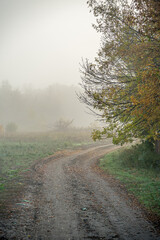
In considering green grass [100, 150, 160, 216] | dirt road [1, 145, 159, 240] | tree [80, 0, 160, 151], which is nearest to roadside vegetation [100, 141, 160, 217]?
green grass [100, 150, 160, 216]

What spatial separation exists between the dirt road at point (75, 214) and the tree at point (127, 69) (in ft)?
10.3

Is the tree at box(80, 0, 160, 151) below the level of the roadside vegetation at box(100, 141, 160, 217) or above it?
above

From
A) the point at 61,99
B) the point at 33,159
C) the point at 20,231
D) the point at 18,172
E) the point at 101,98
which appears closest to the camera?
the point at 20,231

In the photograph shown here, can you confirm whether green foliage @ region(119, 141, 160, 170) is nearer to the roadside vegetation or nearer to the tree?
the roadside vegetation

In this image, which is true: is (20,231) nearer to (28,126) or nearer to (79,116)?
(28,126)

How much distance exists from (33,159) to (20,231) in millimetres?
12734

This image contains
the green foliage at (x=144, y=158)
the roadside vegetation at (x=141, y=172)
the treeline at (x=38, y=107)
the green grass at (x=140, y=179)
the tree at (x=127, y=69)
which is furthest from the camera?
the treeline at (x=38, y=107)

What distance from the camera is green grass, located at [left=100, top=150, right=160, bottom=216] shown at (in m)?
7.86

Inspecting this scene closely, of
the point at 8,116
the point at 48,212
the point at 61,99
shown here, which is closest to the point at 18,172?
the point at 48,212

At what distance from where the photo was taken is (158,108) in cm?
739

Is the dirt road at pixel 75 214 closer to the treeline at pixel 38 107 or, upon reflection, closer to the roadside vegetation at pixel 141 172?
the roadside vegetation at pixel 141 172

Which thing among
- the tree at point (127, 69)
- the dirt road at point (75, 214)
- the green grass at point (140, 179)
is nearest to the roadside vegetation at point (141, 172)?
the green grass at point (140, 179)

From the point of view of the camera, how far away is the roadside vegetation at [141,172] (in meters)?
8.15

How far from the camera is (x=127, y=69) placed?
9.34m
